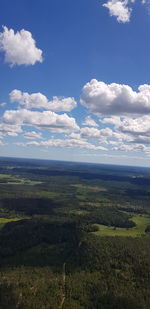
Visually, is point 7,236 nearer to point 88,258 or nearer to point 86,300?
point 88,258

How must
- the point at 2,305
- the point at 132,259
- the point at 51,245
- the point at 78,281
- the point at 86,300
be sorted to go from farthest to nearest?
the point at 51,245, the point at 132,259, the point at 78,281, the point at 86,300, the point at 2,305

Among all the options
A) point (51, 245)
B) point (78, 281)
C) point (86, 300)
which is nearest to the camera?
point (86, 300)

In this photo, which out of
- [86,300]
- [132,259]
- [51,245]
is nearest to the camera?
[86,300]

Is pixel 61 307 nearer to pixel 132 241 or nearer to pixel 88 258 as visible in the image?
pixel 88 258

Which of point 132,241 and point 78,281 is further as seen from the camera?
point 132,241

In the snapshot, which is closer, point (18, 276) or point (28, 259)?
point (18, 276)

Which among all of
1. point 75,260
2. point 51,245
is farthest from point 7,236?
point 75,260

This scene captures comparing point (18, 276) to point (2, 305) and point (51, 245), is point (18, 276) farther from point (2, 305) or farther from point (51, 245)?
point (51, 245)

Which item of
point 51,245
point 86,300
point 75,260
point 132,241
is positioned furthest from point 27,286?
point 132,241

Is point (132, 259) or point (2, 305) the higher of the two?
point (132, 259)
